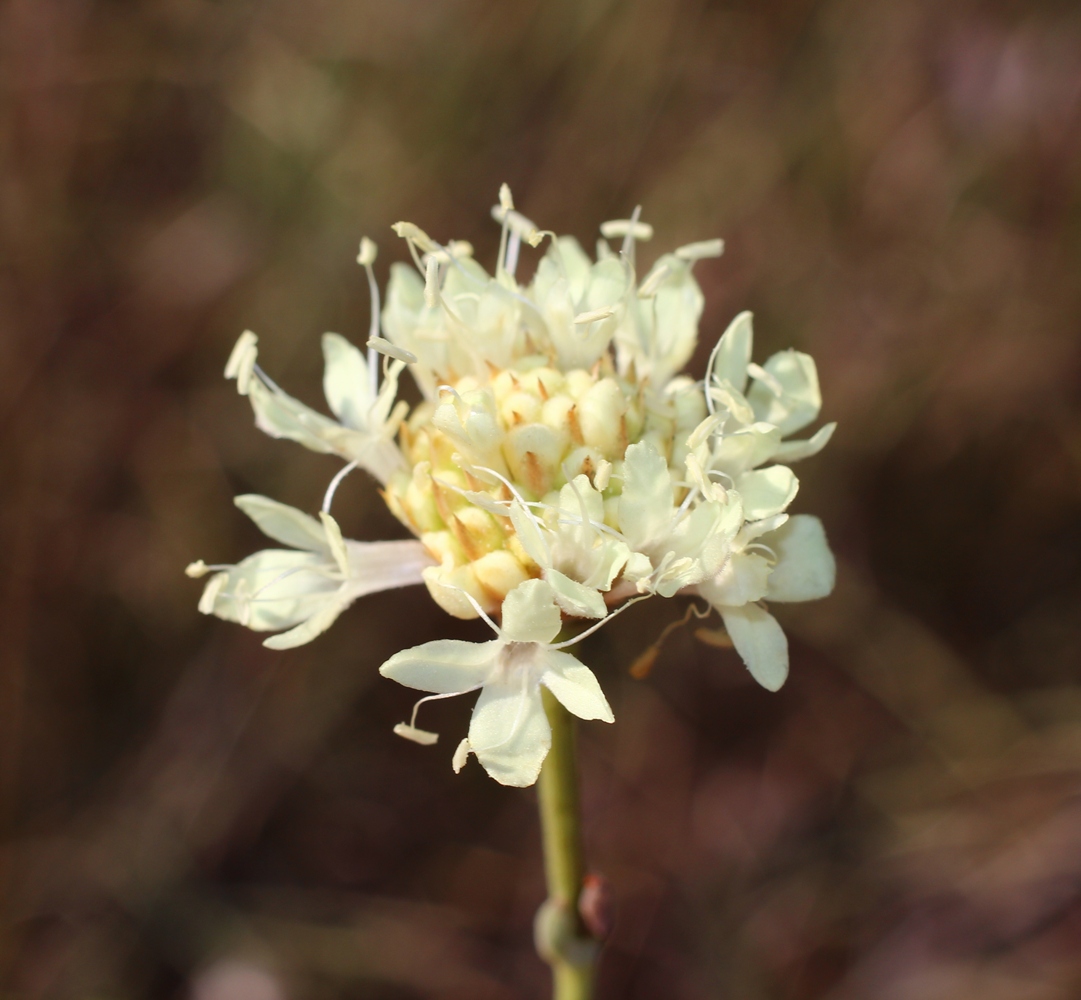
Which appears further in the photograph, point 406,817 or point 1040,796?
point 406,817

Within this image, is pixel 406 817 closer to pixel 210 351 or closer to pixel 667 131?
pixel 210 351

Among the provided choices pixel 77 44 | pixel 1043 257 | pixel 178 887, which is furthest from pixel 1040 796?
pixel 77 44

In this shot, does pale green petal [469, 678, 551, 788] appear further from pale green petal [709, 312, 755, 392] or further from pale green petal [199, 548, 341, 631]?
pale green petal [709, 312, 755, 392]

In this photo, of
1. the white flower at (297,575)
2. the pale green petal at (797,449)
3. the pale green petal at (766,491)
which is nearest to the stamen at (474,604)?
the white flower at (297,575)

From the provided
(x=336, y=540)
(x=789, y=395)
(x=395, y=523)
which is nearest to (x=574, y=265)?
(x=789, y=395)

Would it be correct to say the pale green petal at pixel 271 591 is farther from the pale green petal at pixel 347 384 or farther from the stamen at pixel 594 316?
the stamen at pixel 594 316

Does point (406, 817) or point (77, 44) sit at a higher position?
point (77, 44)

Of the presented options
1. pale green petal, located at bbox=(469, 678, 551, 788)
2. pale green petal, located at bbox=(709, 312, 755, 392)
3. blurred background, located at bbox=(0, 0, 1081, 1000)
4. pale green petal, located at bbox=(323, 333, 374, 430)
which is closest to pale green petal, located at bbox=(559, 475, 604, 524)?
pale green petal, located at bbox=(469, 678, 551, 788)
